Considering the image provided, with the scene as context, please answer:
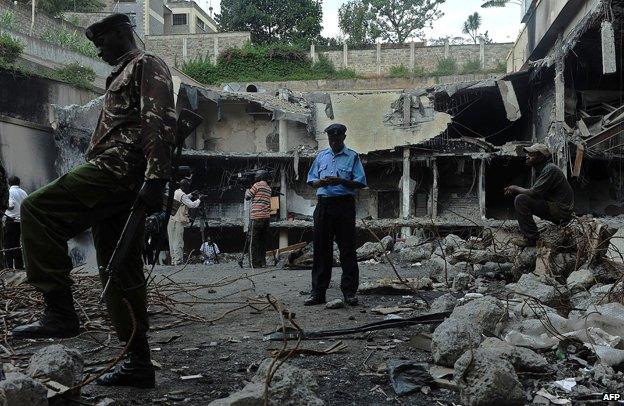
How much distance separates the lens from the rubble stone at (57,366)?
8.05ft

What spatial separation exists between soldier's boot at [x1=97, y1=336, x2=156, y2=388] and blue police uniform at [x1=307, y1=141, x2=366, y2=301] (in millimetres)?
2871

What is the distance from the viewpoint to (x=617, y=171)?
1781 centimetres

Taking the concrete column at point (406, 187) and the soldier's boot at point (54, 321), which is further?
the concrete column at point (406, 187)

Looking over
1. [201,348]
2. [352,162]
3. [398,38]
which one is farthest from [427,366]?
[398,38]

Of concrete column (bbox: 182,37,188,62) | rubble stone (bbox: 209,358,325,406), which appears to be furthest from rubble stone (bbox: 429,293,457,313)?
concrete column (bbox: 182,37,188,62)

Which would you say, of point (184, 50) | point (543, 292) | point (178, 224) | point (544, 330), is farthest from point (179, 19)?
point (544, 330)

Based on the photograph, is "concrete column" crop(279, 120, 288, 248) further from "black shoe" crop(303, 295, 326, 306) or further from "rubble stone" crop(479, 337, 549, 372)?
"rubble stone" crop(479, 337, 549, 372)

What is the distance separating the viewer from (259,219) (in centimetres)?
1041

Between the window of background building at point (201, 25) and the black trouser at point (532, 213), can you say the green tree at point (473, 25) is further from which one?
the black trouser at point (532, 213)

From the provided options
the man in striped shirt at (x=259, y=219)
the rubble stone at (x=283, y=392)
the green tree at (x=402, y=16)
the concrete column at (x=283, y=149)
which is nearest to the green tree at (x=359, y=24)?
the green tree at (x=402, y=16)

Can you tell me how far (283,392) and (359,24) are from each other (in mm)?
39725

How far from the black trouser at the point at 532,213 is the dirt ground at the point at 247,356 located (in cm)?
195

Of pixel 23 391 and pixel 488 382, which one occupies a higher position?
pixel 23 391

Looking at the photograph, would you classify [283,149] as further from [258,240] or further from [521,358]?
[521,358]
